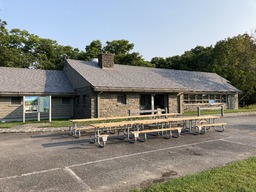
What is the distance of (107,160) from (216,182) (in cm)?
301

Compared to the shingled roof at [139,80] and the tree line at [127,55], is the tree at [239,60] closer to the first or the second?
the tree line at [127,55]

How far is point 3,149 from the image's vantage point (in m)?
7.78

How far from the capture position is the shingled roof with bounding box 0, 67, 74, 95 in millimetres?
17495

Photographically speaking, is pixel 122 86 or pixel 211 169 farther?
pixel 122 86

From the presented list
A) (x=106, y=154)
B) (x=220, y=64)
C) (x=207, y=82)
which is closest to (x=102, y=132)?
(x=106, y=154)

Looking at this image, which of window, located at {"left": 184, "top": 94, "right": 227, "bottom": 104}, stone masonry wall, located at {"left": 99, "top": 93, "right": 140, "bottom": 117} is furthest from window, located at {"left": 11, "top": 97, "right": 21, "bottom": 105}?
window, located at {"left": 184, "top": 94, "right": 227, "bottom": 104}

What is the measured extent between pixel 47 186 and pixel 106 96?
13255 mm

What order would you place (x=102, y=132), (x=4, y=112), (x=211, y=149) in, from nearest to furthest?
(x=211, y=149) < (x=102, y=132) < (x=4, y=112)

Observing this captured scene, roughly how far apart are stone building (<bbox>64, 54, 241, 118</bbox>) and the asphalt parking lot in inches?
235

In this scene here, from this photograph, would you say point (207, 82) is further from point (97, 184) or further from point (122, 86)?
point (97, 184)

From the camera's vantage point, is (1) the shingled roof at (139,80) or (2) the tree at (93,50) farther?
(2) the tree at (93,50)

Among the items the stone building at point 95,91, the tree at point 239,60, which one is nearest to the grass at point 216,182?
the stone building at point 95,91

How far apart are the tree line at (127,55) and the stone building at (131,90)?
5.95 meters

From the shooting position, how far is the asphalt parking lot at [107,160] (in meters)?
4.63
